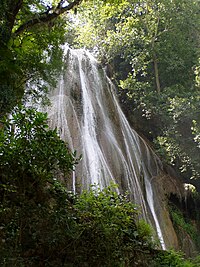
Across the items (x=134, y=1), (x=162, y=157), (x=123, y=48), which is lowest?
(x=162, y=157)

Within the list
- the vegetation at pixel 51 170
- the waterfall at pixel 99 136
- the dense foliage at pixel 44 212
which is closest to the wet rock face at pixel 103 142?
the waterfall at pixel 99 136

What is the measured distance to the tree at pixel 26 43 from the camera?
5.95 metres

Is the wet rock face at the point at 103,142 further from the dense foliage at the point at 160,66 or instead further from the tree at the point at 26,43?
the tree at the point at 26,43

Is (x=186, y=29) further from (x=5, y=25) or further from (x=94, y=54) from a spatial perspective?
(x=5, y=25)

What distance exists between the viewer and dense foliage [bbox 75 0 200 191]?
14.7 meters

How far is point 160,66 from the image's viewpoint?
55.9ft

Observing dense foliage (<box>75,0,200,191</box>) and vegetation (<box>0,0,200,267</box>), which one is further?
dense foliage (<box>75,0,200,191</box>)

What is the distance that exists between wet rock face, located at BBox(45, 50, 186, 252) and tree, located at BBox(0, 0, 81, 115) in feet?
10.0

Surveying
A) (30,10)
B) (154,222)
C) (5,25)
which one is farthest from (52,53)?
(154,222)

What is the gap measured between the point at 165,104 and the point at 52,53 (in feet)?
25.9

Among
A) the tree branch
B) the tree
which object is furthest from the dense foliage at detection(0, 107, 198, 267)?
the tree branch

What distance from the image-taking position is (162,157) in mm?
14719

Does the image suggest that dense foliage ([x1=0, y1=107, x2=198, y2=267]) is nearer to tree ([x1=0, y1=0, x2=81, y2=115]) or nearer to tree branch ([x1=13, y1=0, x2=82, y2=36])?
tree ([x1=0, y1=0, x2=81, y2=115])

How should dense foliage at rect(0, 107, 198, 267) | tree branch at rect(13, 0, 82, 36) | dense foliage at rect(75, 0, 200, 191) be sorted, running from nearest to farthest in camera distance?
dense foliage at rect(0, 107, 198, 267) < tree branch at rect(13, 0, 82, 36) < dense foliage at rect(75, 0, 200, 191)
